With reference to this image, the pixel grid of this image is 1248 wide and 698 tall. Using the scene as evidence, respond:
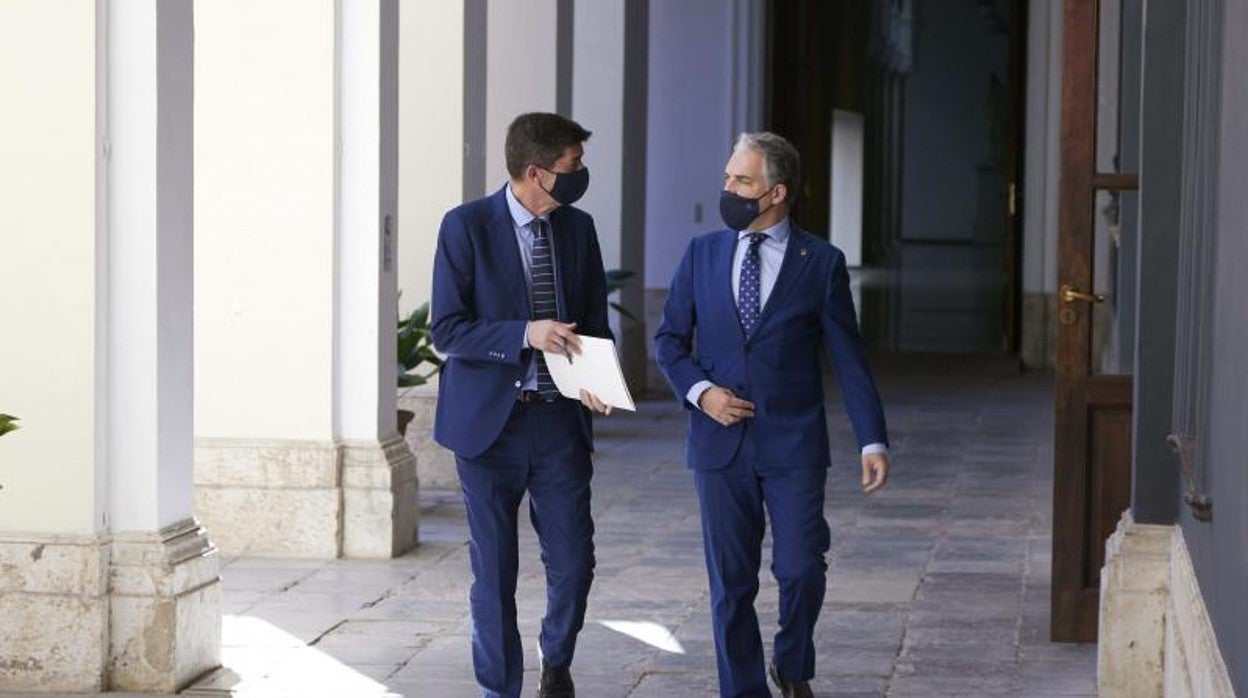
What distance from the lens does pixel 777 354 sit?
18.9 feet

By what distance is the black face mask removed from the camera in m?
5.70

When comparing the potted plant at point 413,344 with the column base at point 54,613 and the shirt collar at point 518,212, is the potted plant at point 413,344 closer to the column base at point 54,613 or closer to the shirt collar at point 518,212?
the column base at point 54,613

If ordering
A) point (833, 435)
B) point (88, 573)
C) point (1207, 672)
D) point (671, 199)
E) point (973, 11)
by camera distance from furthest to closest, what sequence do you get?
point (973, 11) < point (671, 199) < point (833, 435) < point (88, 573) < point (1207, 672)

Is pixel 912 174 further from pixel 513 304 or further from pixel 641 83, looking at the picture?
pixel 513 304

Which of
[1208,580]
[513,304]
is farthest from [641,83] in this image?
[1208,580]

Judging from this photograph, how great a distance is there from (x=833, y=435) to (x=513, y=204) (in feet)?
24.3

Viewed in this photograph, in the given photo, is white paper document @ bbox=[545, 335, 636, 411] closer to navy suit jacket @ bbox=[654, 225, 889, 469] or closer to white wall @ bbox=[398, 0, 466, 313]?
navy suit jacket @ bbox=[654, 225, 889, 469]

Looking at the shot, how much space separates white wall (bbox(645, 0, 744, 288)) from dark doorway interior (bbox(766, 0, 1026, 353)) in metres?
2.07

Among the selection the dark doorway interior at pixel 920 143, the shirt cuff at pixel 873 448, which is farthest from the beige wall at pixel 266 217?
the dark doorway interior at pixel 920 143

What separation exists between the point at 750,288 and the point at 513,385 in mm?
660

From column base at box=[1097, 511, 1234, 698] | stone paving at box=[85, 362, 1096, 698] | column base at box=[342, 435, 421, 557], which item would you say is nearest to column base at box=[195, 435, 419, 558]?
column base at box=[342, 435, 421, 557]

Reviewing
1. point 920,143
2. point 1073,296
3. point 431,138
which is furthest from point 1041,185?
point 920,143

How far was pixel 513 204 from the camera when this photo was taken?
19.1 ft

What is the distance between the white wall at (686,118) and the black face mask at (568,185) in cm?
1265
